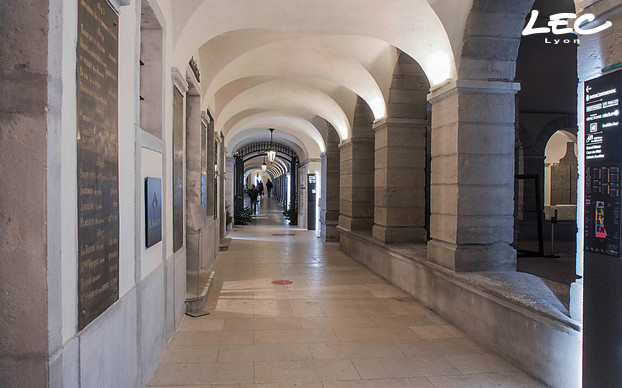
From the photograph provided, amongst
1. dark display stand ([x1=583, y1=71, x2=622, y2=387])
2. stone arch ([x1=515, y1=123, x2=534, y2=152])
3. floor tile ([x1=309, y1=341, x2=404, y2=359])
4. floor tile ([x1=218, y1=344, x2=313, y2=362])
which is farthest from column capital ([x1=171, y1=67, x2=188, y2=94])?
stone arch ([x1=515, y1=123, x2=534, y2=152])

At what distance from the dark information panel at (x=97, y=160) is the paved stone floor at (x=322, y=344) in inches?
59.1

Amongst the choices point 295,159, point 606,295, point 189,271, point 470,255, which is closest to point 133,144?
point 606,295

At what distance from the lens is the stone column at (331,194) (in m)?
14.2

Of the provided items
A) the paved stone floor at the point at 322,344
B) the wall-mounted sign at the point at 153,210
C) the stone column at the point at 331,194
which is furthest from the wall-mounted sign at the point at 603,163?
the stone column at the point at 331,194

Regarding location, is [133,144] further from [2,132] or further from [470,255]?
[470,255]

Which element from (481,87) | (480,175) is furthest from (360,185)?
(481,87)

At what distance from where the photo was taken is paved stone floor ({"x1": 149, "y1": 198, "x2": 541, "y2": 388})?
3.69 m

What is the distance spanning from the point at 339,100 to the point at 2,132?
970cm

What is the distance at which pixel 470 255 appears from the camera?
5.24 m

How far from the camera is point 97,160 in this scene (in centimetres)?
233

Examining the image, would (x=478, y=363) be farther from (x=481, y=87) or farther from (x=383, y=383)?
(x=481, y=87)

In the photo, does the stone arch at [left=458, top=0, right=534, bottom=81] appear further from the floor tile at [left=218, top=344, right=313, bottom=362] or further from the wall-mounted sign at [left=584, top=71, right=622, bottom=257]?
the floor tile at [left=218, top=344, right=313, bottom=362]

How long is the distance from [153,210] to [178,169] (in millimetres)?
1391

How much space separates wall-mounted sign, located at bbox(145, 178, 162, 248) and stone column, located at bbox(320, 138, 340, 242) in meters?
10.5
